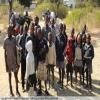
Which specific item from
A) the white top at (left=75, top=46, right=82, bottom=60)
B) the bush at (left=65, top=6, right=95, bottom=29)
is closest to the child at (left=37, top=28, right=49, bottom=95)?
the white top at (left=75, top=46, right=82, bottom=60)

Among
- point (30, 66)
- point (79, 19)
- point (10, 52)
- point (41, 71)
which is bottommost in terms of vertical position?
point (79, 19)

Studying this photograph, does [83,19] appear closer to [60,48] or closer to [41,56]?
[60,48]

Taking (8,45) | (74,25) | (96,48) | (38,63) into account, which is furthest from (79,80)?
(74,25)

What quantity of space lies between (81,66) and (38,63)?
4.35 feet

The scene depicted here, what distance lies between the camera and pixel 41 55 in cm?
900

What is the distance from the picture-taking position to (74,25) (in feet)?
70.9

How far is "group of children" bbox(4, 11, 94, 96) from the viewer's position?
348 inches

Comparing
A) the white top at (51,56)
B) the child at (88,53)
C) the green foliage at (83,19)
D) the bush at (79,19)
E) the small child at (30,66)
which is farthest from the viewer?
the green foliage at (83,19)

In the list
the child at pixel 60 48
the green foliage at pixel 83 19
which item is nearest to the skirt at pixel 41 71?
the child at pixel 60 48

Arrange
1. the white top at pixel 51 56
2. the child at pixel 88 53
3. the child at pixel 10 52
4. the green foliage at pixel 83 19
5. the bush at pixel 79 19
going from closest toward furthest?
the child at pixel 10 52, the white top at pixel 51 56, the child at pixel 88 53, the bush at pixel 79 19, the green foliage at pixel 83 19

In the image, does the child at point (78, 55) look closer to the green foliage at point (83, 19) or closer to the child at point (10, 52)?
the child at point (10, 52)

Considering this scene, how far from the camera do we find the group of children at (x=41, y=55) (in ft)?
29.0

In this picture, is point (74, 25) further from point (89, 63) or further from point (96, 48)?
point (89, 63)

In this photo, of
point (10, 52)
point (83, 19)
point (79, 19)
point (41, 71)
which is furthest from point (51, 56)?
point (79, 19)
